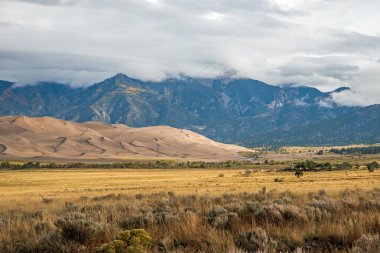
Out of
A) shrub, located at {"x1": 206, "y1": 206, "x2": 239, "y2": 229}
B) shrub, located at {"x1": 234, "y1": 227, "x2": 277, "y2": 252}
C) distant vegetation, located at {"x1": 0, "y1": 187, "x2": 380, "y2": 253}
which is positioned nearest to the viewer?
shrub, located at {"x1": 234, "y1": 227, "x2": 277, "y2": 252}

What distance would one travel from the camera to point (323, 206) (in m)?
15.1

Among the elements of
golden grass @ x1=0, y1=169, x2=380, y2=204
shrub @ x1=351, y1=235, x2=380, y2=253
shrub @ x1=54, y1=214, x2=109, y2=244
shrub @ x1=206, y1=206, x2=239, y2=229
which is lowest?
golden grass @ x1=0, y1=169, x2=380, y2=204

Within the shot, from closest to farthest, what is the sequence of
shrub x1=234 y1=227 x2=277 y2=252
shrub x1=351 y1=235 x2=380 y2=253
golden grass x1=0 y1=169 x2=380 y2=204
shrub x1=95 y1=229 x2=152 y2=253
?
1. shrub x1=351 y1=235 x2=380 y2=253
2. shrub x1=234 y1=227 x2=277 y2=252
3. shrub x1=95 y1=229 x2=152 y2=253
4. golden grass x1=0 y1=169 x2=380 y2=204

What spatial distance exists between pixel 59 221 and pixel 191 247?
5349 millimetres

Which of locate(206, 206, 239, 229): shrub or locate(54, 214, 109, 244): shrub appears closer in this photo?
locate(54, 214, 109, 244): shrub

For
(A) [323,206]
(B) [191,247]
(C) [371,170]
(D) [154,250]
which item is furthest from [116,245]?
(C) [371,170]

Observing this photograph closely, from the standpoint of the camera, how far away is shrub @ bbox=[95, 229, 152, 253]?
9.79 m

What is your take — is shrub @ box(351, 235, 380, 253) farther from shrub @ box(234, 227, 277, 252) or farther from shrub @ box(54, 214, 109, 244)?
shrub @ box(54, 214, 109, 244)

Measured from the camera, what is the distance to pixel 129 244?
404 inches

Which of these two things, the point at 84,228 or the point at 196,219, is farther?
the point at 196,219

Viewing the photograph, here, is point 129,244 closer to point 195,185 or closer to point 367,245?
point 367,245

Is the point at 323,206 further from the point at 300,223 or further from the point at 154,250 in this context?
the point at 154,250

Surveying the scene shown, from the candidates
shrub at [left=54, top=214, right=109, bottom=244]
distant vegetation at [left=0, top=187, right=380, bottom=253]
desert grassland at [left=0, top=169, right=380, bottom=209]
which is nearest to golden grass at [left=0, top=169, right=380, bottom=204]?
desert grassland at [left=0, top=169, right=380, bottom=209]

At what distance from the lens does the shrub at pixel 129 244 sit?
979 cm
